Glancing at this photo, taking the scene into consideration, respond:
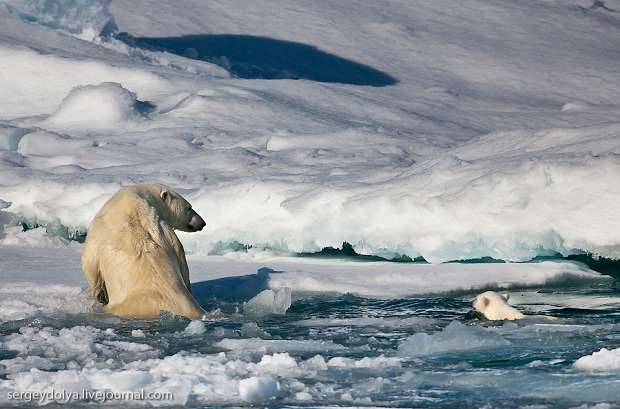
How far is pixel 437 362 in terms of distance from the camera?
15.4 ft

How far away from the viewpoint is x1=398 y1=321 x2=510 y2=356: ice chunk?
4.86 metres

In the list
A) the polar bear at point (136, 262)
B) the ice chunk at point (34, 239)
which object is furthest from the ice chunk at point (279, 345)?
the ice chunk at point (34, 239)

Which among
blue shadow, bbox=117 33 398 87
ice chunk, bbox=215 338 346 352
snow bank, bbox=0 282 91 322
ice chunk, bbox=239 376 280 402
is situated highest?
blue shadow, bbox=117 33 398 87

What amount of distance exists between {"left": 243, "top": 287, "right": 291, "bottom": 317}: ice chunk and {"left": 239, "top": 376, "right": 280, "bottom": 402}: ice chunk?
1948 millimetres

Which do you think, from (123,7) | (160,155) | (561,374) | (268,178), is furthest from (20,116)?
(561,374)

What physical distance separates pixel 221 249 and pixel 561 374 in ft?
14.1

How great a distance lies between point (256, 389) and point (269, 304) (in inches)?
82.2

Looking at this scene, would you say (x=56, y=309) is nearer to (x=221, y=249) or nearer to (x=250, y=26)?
(x=221, y=249)

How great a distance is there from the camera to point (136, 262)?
607 cm

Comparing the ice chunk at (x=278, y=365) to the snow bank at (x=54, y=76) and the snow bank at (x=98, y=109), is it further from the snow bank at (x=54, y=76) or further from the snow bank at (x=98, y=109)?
the snow bank at (x=54, y=76)

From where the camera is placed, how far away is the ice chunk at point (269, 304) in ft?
19.7

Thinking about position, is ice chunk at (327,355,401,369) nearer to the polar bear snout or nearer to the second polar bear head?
the second polar bear head

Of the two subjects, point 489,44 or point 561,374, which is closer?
point 561,374

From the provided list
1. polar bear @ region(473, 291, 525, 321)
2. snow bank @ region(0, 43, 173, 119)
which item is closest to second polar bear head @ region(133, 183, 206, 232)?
polar bear @ region(473, 291, 525, 321)
